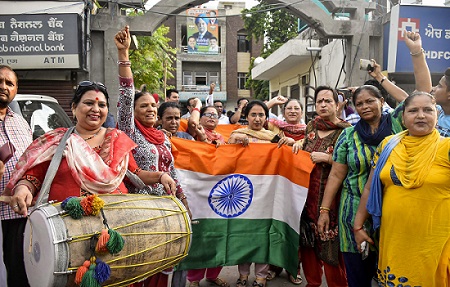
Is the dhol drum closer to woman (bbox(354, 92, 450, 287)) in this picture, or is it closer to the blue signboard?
woman (bbox(354, 92, 450, 287))

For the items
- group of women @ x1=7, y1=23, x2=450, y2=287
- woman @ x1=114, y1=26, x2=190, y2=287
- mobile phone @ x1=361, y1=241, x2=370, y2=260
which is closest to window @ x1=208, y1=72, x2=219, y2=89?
group of women @ x1=7, y1=23, x2=450, y2=287

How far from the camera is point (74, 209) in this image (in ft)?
6.72

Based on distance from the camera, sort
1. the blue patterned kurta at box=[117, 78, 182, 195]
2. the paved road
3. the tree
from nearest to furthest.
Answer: the blue patterned kurta at box=[117, 78, 182, 195], the paved road, the tree

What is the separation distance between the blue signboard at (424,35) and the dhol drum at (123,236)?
21.6ft

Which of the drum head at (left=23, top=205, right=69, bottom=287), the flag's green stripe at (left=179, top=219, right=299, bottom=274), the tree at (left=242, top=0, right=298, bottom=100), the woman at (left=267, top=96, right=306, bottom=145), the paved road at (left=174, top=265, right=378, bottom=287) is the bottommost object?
the paved road at (left=174, top=265, right=378, bottom=287)

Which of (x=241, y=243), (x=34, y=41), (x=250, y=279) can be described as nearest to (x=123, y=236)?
(x=241, y=243)

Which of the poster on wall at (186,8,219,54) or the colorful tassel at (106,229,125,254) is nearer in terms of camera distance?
the colorful tassel at (106,229,125,254)

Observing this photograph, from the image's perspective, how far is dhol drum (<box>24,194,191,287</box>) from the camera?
6.47ft

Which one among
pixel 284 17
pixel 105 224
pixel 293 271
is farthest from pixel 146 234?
pixel 284 17

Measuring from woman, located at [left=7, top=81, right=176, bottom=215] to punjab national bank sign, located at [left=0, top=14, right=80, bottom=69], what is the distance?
5620 millimetres

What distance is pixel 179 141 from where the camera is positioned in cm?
397

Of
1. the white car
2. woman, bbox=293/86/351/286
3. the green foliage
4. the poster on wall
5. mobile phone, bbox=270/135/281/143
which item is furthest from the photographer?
the poster on wall

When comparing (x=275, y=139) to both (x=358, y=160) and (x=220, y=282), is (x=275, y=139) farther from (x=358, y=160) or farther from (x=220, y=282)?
(x=220, y=282)

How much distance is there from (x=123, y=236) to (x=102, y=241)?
0.15 meters
